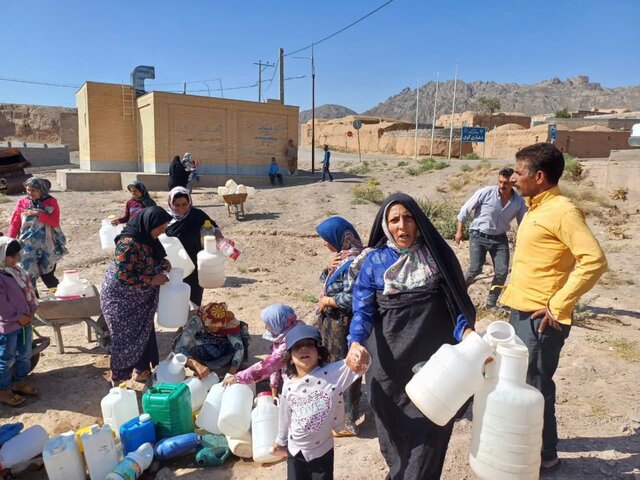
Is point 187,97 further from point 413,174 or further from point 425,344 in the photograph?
point 425,344

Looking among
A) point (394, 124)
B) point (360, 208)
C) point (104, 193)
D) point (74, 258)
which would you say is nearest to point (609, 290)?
point (360, 208)

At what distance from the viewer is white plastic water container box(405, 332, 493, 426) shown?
1682 millimetres

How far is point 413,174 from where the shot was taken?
1845 centimetres

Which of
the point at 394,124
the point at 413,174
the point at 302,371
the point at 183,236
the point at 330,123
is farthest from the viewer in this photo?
the point at 330,123

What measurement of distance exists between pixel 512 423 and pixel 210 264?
3.27 metres

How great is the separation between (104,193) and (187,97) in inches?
190

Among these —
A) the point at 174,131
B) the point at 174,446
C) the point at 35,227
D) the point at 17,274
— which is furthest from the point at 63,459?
the point at 174,131

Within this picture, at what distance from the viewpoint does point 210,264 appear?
4426mm

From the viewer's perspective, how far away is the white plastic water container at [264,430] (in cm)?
277

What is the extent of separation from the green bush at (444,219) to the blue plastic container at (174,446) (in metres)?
7.22

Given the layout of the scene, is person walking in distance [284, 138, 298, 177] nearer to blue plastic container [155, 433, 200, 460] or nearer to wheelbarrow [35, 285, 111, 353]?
wheelbarrow [35, 285, 111, 353]

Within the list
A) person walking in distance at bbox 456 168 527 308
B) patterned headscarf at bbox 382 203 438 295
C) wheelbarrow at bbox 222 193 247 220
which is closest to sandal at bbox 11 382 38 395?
patterned headscarf at bbox 382 203 438 295

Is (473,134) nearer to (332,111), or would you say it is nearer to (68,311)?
(68,311)

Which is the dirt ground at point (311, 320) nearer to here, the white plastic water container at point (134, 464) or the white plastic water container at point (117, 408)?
the white plastic water container at point (134, 464)
